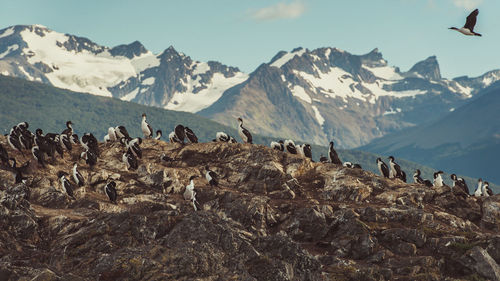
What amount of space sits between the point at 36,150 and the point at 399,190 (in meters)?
30.1

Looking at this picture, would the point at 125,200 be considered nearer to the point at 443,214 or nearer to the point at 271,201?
the point at 271,201

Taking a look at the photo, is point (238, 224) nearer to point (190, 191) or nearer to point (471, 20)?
point (190, 191)

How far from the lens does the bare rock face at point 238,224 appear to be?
29.6 meters

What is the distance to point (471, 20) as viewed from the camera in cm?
3831

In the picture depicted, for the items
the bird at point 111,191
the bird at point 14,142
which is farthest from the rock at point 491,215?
the bird at point 14,142

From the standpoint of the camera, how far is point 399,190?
49.8m

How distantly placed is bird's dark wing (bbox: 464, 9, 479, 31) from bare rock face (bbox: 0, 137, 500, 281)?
44.7ft

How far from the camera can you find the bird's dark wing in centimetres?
3816

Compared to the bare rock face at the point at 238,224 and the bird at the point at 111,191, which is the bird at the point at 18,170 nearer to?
the bare rock face at the point at 238,224

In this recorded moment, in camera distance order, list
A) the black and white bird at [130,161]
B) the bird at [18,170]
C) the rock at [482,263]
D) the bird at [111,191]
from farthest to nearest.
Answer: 1. the black and white bird at [130,161]
2. the bird at [111,191]
3. the bird at [18,170]
4. the rock at [482,263]

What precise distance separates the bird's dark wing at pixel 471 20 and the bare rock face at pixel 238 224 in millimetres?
13622

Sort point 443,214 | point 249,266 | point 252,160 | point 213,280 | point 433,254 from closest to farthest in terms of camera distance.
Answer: point 213,280
point 249,266
point 433,254
point 443,214
point 252,160

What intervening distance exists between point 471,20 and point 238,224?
19.9m

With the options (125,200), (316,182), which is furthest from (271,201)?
(125,200)
